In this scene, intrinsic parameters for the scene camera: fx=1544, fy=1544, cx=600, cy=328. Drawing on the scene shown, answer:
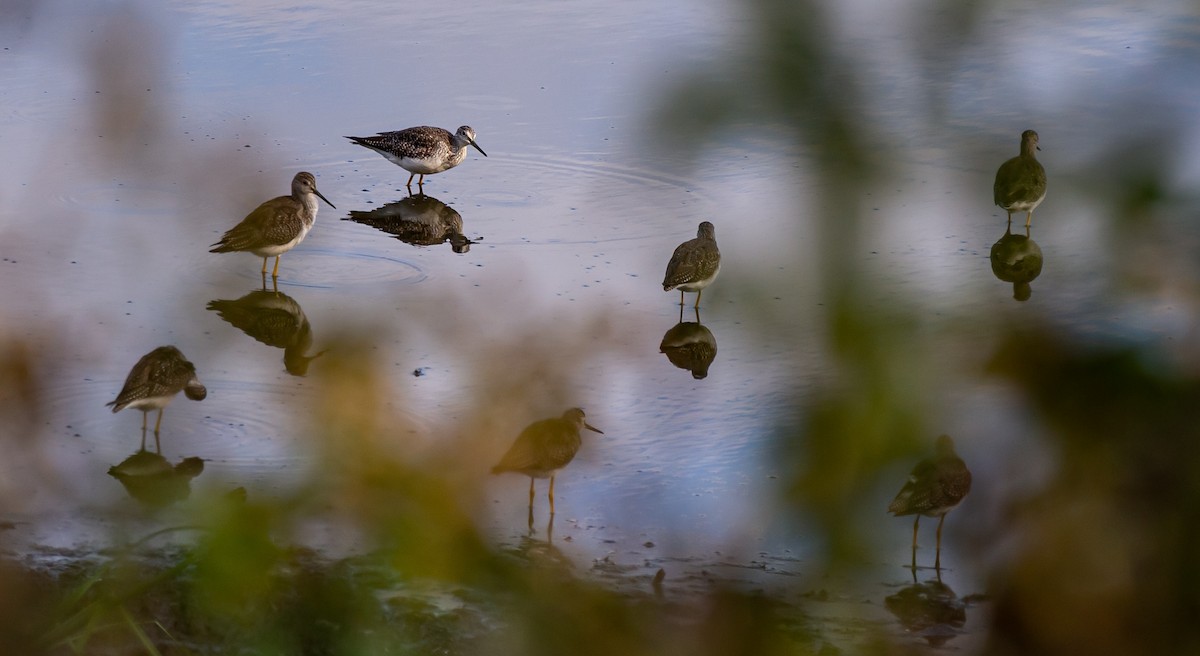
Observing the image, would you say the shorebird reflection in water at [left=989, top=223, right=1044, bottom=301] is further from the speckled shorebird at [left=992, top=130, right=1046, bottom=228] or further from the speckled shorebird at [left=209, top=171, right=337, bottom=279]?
the speckled shorebird at [left=209, top=171, right=337, bottom=279]

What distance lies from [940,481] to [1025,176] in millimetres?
290

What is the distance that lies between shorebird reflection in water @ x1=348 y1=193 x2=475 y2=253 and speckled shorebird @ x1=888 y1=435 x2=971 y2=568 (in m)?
6.33

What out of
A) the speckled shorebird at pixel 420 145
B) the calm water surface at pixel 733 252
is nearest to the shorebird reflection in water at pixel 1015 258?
the calm water surface at pixel 733 252

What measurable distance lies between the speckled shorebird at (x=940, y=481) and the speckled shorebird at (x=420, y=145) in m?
7.89

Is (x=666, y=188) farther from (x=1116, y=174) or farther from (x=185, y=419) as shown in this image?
(x=185, y=419)

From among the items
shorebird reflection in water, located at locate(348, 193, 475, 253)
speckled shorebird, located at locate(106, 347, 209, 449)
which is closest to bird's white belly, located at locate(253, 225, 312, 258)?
shorebird reflection in water, located at locate(348, 193, 475, 253)

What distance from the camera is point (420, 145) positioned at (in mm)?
9375

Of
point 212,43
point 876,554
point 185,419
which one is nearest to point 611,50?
point 876,554

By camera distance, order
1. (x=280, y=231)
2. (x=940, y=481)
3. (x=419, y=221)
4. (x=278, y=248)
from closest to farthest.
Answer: (x=940, y=481)
(x=280, y=231)
(x=278, y=248)
(x=419, y=221)

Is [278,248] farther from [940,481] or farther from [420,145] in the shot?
[940,481]

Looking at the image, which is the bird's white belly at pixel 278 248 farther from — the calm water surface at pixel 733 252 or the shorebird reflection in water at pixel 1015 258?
the shorebird reflection in water at pixel 1015 258

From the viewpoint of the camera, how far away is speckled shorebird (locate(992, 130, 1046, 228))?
1.12m

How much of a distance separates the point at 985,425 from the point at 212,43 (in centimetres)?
414

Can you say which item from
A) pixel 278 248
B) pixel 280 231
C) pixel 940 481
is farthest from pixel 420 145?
pixel 940 481
